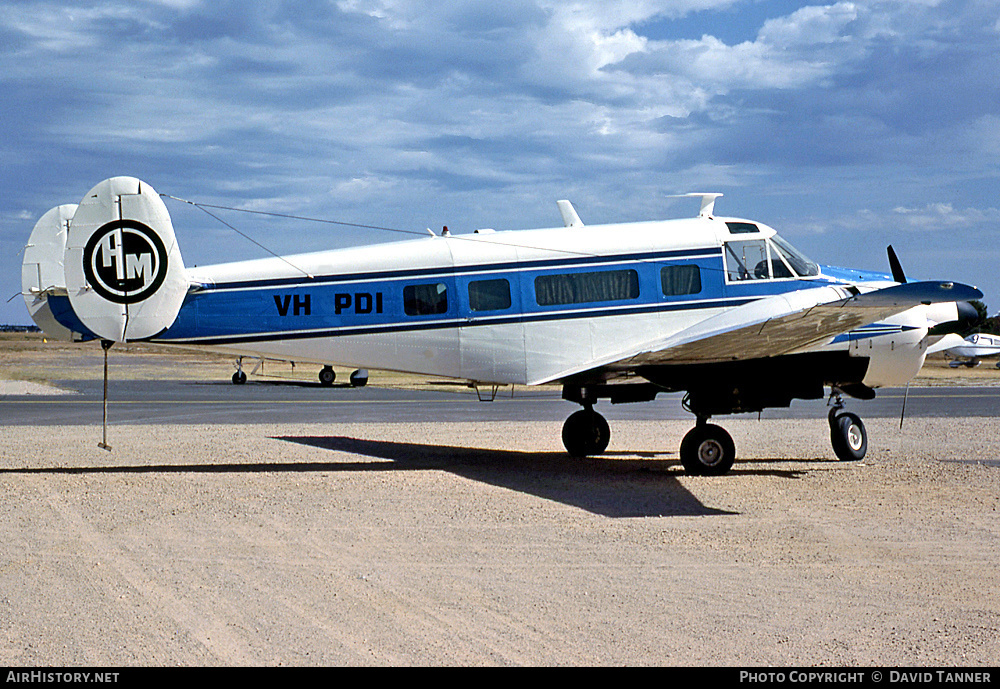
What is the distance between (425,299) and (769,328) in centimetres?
542

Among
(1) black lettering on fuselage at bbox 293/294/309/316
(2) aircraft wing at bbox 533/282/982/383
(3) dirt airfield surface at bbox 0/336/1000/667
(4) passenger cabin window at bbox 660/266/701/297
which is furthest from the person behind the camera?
(4) passenger cabin window at bbox 660/266/701/297

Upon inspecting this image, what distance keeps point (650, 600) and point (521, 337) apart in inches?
302

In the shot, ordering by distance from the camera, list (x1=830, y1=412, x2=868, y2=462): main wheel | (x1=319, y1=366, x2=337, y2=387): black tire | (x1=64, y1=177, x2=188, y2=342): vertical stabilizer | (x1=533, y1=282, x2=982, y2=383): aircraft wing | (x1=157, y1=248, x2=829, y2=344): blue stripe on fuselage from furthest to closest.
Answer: (x1=319, y1=366, x2=337, y2=387): black tire → (x1=830, y1=412, x2=868, y2=462): main wheel → (x1=157, y1=248, x2=829, y2=344): blue stripe on fuselage → (x1=64, y1=177, x2=188, y2=342): vertical stabilizer → (x1=533, y1=282, x2=982, y2=383): aircraft wing

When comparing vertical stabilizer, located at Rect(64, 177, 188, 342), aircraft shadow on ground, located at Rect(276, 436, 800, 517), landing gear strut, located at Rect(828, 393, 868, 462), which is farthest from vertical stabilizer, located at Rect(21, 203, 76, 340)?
landing gear strut, located at Rect(828, 393, 868, 462)

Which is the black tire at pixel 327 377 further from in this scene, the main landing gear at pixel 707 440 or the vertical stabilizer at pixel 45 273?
the vertical stabilizer at pixel 45 273

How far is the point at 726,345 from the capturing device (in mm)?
13562

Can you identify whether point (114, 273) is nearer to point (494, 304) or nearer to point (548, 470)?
point (494, 304)

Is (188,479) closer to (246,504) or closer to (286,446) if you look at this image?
(246,504)

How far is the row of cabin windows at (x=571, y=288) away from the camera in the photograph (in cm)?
1487

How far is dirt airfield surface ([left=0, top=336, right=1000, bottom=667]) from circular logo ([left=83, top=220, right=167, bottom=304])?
295 centimetres

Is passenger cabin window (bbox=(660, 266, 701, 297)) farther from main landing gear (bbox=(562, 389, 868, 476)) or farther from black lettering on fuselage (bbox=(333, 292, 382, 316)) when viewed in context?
black lettering on fuselage (bbox=(333, 292, 382, 316))

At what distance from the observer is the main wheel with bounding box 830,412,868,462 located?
16.4 metres

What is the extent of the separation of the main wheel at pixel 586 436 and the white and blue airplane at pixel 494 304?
225 centimetres
